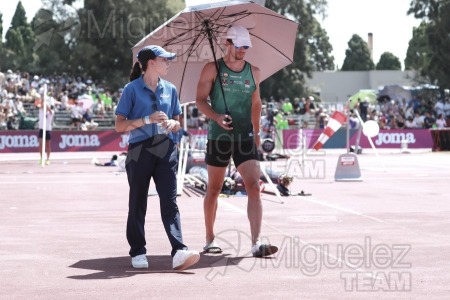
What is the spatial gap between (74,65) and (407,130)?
96.9 ft

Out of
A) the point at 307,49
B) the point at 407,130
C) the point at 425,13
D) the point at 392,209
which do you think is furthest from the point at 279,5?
the point at 392,209

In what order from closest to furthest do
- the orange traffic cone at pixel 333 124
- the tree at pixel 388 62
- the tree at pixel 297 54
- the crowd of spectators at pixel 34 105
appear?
the orange traffic cone at pixel 333 124, the crowd of spectators at pixel 34 105, the tree at pixel 297 54, the tree at pixel 388 62

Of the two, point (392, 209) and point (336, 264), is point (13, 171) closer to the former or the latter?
point (392, 209)

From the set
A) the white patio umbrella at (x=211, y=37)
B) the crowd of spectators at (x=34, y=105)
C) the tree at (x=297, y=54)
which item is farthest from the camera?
the tree at (x=297, y=54)

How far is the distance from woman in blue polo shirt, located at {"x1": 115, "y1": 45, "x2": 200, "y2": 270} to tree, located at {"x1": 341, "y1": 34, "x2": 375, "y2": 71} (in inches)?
5005

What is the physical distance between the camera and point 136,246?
883 centimetres

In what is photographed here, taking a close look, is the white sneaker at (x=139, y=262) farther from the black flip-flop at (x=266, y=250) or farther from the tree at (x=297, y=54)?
the tree at (x=297, y=54)

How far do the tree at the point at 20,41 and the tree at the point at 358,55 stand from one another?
4425 cm

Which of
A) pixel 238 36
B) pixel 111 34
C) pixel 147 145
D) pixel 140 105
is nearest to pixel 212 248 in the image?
pixel 147 145

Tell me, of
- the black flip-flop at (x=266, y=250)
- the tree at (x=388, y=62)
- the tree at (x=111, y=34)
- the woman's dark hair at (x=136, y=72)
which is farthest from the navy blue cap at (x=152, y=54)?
the tree at (x=388, y=62)

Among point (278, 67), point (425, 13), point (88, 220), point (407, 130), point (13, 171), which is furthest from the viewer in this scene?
point (425, 13)

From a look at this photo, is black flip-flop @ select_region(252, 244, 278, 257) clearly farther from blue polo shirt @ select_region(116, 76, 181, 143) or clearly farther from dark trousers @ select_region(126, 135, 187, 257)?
blue polo shirt @ select_region(116, 76, 181, 143)

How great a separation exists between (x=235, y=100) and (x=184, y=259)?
6.14 feet

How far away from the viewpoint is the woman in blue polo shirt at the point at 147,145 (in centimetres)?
877
